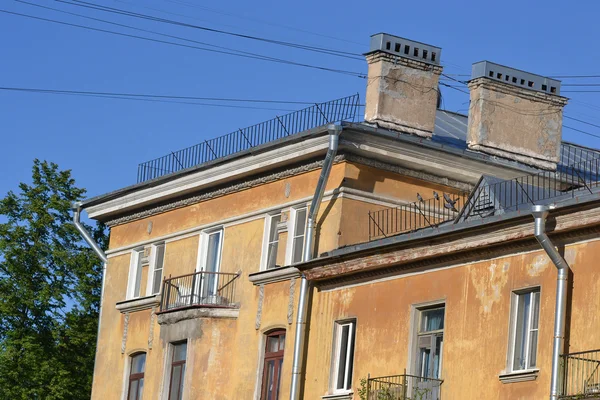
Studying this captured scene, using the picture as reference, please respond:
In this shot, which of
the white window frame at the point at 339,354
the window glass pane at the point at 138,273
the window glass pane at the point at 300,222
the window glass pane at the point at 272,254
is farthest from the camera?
the window glass pane at the point at 138,273

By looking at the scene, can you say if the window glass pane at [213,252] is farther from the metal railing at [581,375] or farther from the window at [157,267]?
the metal railing at [581,375]

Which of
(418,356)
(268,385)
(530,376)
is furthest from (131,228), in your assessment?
(530,376)

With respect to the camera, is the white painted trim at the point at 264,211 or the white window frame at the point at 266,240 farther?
the white window frame at the point at 266,240

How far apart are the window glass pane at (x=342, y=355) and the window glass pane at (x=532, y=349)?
484cm

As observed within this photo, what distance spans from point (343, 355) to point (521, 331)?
4741mm

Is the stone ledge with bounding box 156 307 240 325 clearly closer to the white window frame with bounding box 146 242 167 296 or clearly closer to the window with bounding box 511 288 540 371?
the white window frame with bounding box 146 242 167 296

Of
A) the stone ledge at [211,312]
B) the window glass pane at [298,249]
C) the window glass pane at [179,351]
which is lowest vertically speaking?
the window glass pane at [179,351]

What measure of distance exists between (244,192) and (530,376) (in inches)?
390

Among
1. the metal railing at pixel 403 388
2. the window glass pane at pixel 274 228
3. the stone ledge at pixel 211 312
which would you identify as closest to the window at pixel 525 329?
the metal railing at pixel 403 388

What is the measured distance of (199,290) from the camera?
2903 centimetres

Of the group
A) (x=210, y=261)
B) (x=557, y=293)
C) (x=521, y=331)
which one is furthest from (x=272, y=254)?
(x=557, y=293)

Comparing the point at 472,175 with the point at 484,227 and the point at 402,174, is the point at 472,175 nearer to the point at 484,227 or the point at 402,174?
the point at 402,174

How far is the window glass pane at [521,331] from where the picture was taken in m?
20.9

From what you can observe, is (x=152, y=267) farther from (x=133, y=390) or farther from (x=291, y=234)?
(x=291, y=234)
